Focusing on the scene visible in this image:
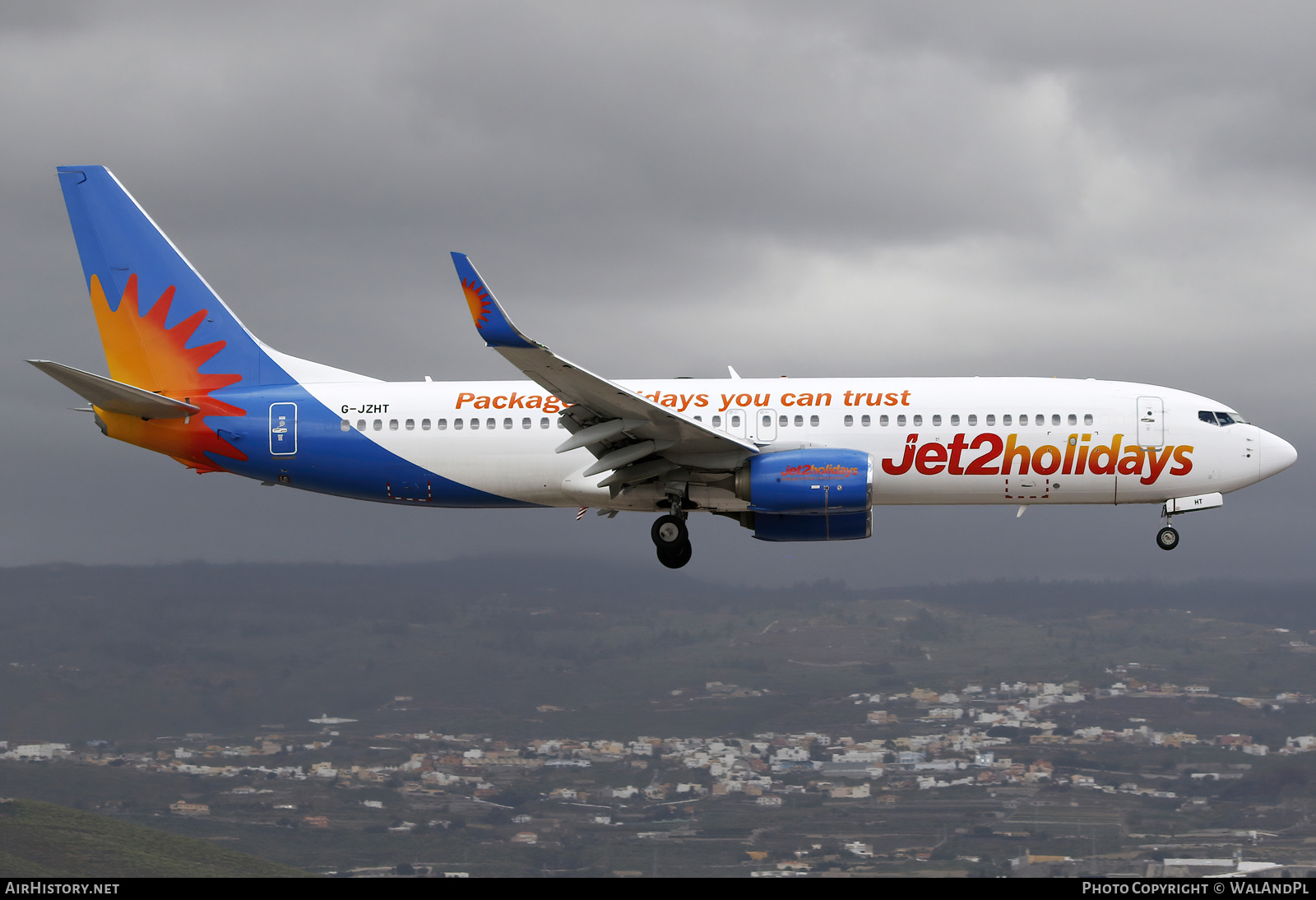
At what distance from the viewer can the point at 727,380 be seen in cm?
3797

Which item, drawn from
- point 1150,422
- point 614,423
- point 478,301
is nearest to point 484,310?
point 478,301

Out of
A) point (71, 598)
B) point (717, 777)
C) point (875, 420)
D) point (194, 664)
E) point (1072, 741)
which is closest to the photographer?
point (875, 420)

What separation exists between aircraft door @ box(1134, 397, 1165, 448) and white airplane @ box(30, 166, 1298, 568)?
0.16ft

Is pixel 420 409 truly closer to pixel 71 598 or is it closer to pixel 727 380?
pixel 727 380

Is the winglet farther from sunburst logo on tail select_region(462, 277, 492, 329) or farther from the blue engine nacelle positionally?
the blue engine nacelle

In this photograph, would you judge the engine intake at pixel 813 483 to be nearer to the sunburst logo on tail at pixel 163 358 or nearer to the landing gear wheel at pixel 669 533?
the landing gear wheel at pixel 669 533

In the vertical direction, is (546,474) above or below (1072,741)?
above

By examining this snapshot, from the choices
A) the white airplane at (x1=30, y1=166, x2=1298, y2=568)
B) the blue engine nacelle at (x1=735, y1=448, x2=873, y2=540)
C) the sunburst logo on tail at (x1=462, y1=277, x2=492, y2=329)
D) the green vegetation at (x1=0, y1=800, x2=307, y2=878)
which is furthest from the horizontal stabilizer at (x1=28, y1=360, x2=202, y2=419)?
the green vegetation at (x1=0, y1=800, x2=307, y2=878)

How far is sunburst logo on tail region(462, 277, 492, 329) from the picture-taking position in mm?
30203

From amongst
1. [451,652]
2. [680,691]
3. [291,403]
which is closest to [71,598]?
[451,652]

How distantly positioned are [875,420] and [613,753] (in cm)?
7795

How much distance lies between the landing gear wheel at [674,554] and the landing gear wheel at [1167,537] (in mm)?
13917

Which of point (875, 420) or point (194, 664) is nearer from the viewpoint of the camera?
point (875, 420)

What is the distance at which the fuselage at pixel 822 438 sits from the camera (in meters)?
36.3
